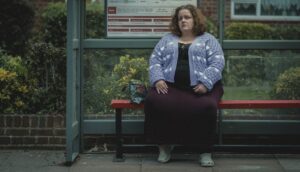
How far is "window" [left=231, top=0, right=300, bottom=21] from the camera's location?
7754 mm

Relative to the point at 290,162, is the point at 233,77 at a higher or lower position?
higher

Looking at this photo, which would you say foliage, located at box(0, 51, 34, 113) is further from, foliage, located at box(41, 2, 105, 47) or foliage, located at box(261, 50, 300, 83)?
foliage, located at box(261, 50, 300, 83)

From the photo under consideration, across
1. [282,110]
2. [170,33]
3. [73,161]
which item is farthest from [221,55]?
[73,161]

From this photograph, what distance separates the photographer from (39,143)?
25.9 ft

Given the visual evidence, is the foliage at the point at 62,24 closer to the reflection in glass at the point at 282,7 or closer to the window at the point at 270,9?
the window at the point at 270,9

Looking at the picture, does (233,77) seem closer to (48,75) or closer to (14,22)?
(48,75)

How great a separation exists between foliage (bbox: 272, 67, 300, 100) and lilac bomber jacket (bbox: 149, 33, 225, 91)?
0.90 m

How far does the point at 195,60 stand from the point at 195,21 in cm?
43

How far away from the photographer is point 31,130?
25.8 feet

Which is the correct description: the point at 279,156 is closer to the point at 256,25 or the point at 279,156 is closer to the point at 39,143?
the point at 256,25

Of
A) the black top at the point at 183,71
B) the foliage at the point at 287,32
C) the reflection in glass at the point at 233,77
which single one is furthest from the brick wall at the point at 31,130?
the foliage at the point at 287,32

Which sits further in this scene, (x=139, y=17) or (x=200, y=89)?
(x=139, y=17)

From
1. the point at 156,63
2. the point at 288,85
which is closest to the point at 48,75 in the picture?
the point at 156,63

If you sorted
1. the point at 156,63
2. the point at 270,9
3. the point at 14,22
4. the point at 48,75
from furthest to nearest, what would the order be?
the point at 14,22
the point at 48,75
the point at 270,9
the point at 156,63
